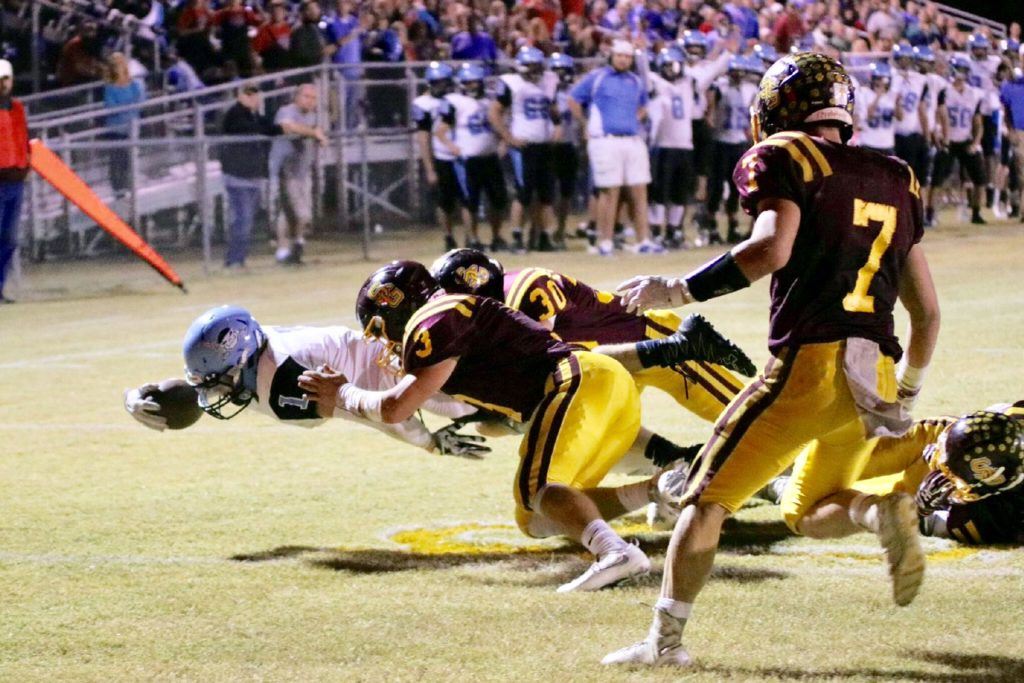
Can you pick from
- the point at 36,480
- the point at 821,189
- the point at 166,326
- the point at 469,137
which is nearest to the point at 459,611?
the point at 821,189

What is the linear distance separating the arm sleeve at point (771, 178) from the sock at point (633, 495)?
1774mm

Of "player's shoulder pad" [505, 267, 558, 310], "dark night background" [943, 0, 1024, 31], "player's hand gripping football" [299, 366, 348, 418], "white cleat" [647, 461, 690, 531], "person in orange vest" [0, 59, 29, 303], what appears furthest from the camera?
"dark night background" [943, 0, 1024, 31]

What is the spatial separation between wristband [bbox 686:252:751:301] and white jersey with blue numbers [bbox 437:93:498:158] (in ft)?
46.2

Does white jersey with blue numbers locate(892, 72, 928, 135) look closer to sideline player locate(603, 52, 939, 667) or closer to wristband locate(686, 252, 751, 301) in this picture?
sideline player locate(603, 52, 939, 667)

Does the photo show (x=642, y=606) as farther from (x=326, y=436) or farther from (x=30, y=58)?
(x=30, y=58)

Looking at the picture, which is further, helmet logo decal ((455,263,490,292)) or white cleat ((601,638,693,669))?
helmet logo decal ((455,263,490,292))

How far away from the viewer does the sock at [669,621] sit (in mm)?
4504

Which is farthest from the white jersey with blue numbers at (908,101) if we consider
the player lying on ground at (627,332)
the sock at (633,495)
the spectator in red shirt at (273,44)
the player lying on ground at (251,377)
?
the sock at (633,495)

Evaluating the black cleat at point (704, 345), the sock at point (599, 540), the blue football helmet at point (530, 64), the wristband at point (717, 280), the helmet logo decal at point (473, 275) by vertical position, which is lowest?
the sock at point (599, 540)

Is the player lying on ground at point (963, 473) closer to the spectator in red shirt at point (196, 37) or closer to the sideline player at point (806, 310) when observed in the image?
the sideline player at point (806, 310)

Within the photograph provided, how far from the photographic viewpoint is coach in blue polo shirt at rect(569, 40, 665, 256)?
1739 cm

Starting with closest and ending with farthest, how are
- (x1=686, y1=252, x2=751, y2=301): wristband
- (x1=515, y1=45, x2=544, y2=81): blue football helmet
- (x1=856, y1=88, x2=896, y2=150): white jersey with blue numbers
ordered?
(x1=686, y1=252, x2=751, y2=301): wristband, (x1=515, y1=45, x2=544, y2=81): blue football helmet, (x1=856, y1=88, x2=896, y2=150): white jersey with blue numbers

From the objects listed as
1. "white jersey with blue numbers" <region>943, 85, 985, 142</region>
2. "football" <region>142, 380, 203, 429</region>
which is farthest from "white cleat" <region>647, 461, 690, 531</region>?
"white jersey with blue numbers" <region>943, 85, 985, 142</region>

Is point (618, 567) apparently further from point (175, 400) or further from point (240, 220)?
point (240, 220)
